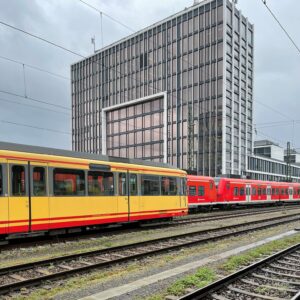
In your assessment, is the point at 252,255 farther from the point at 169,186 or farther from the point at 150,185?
the point at 169,186

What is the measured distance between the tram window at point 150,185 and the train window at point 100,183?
200cm

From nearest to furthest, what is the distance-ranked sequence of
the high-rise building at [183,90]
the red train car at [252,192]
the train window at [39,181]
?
the train window at [39,181]
the red train car at [252,192]
the high-rise building at [183,90]

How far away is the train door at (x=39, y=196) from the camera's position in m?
12.3

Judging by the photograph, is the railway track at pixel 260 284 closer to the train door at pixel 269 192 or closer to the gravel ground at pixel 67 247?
the gravel ground at pixel 67 247

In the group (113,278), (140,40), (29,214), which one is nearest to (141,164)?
(29,214)

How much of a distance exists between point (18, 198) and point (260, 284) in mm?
7537

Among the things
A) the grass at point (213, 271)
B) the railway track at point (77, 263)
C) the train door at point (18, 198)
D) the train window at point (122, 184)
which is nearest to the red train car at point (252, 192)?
the train window at point (122, 184)

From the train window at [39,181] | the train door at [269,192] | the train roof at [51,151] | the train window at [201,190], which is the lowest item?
the train door at [269,192]

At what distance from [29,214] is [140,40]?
6915cm

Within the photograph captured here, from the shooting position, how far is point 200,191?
30297 millimetres

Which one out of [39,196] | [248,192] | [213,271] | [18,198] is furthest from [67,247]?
[248,192]

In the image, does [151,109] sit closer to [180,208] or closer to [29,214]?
[180,208]

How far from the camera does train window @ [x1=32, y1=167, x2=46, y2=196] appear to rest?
12445mm

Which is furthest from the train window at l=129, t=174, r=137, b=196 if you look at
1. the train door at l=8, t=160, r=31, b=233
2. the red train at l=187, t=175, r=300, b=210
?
the red train at l=187, t=175, r=300, b=210
